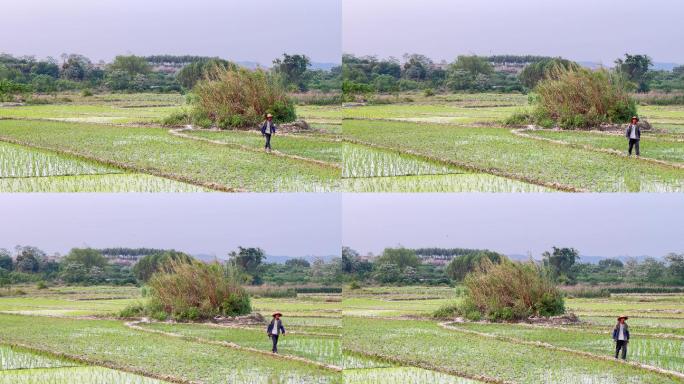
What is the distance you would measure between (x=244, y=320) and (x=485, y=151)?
11.3ft

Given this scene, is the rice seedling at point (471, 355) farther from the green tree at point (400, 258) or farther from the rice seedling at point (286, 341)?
the green tree at point (400, 258)

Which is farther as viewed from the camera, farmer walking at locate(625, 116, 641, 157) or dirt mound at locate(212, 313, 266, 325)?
dirt mound at locate(212, 313, 266, 325)

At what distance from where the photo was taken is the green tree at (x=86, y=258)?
17.0 m

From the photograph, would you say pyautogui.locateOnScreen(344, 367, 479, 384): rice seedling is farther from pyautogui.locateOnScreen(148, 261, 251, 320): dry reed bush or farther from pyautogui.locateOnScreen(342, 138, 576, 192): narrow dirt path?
pyautogui.locateOnScreen(342, 138, 576, 192): narrow dirt path

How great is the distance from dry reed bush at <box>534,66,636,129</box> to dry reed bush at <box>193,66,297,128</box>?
316cm

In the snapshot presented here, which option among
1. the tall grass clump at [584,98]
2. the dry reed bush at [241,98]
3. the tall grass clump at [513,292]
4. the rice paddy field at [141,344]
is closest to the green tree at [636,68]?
the tall grass clump at [584,98]

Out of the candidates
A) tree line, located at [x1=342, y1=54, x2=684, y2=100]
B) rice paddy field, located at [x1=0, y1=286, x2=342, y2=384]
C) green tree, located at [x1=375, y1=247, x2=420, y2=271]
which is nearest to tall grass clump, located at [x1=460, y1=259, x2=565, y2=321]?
green tree, located at [x1=375, y1=247, x2=420, y2=271]

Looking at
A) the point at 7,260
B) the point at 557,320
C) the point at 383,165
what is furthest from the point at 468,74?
the point at 7,260

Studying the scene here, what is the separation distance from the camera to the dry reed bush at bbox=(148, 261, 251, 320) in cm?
1681

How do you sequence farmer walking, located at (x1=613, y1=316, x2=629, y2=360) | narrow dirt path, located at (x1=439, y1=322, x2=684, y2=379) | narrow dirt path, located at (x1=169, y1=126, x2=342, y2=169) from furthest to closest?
narrow dirt path, located at (x1=169, y1=126, x2=342, y2=169) < farmer walking, located at (x1=613, y1=316, x2=629, y2=360) < narrow dirt path, located at (x1=439, y1=322, x2=684, y2=379)

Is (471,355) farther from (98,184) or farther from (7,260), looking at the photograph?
(7,260)

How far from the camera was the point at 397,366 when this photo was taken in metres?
16.3

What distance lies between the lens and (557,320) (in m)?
16.8

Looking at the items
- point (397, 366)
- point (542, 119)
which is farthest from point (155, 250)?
point (542, 119)
